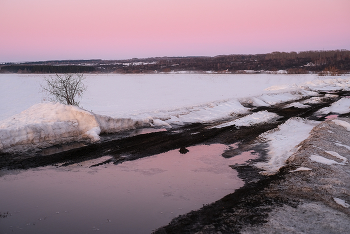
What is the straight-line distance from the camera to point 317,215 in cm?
546

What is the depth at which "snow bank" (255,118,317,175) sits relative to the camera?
28.6 ft

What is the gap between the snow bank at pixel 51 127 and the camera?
10328mm

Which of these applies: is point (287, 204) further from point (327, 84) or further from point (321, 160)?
point (327, 84)

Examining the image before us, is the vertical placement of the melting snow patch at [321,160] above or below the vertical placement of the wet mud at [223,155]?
above

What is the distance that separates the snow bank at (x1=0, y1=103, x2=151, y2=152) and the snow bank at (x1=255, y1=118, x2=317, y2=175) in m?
6.46

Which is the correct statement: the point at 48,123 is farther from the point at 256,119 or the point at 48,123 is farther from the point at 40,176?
the point at 256,119

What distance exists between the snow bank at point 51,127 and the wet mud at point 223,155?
610mm

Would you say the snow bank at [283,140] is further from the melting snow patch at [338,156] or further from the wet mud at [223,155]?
the melting snow patch at [338,156]

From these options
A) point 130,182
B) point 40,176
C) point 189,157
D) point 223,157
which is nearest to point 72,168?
point 40,176

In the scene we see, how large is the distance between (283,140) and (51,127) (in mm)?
9053

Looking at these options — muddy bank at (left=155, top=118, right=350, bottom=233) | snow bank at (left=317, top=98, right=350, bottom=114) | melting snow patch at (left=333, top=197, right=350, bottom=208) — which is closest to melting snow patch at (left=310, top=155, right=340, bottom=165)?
muddy bank at (left=155, top=118, right=350, bottom=233)

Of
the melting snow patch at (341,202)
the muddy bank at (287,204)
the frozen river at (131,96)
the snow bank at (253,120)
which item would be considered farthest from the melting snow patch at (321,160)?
the frozen river at (131,96)

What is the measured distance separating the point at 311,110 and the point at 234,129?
8063mm

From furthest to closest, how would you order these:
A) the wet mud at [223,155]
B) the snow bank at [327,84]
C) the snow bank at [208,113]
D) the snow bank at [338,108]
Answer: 1. the snow bank at [327,84]
2. the snow bank at [338,108]
3. the snow bank at [208,113]
4. the wet mud at [223,155]
